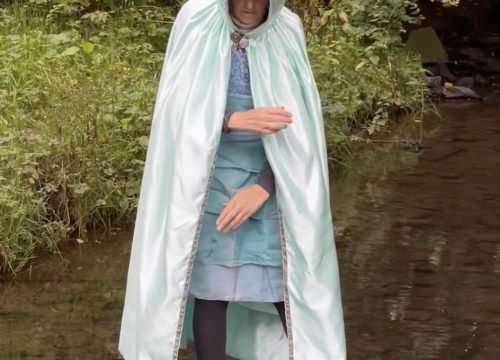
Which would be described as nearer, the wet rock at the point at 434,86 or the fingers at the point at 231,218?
the fingers at the point at 231,218

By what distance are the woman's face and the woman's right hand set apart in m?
0.29

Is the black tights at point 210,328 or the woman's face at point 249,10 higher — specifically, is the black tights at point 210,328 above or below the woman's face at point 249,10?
below

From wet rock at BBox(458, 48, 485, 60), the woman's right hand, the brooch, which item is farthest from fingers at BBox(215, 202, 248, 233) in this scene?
wet rock at BBox(458, 48, 485, 60)

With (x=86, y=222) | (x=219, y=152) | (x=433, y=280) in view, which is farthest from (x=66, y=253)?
(x=219, y=152)

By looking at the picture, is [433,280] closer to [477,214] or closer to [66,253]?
[477,214]

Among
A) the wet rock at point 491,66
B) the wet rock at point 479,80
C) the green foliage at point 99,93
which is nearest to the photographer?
the green foliage at point 99,93

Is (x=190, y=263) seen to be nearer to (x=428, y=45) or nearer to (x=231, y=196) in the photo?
(x=231, y=196)

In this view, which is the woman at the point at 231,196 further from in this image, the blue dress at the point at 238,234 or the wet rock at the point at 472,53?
the wet rock at the point at 472,53

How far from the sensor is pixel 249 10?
106 inches

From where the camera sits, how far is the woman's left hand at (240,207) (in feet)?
8.63

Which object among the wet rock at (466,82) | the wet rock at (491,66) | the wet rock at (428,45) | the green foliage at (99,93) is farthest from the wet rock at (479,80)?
the green foliage at (99,93)

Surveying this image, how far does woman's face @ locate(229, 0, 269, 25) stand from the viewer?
8.82 ft

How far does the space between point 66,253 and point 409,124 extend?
175 inches

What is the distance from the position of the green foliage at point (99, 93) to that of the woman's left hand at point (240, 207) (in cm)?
211
